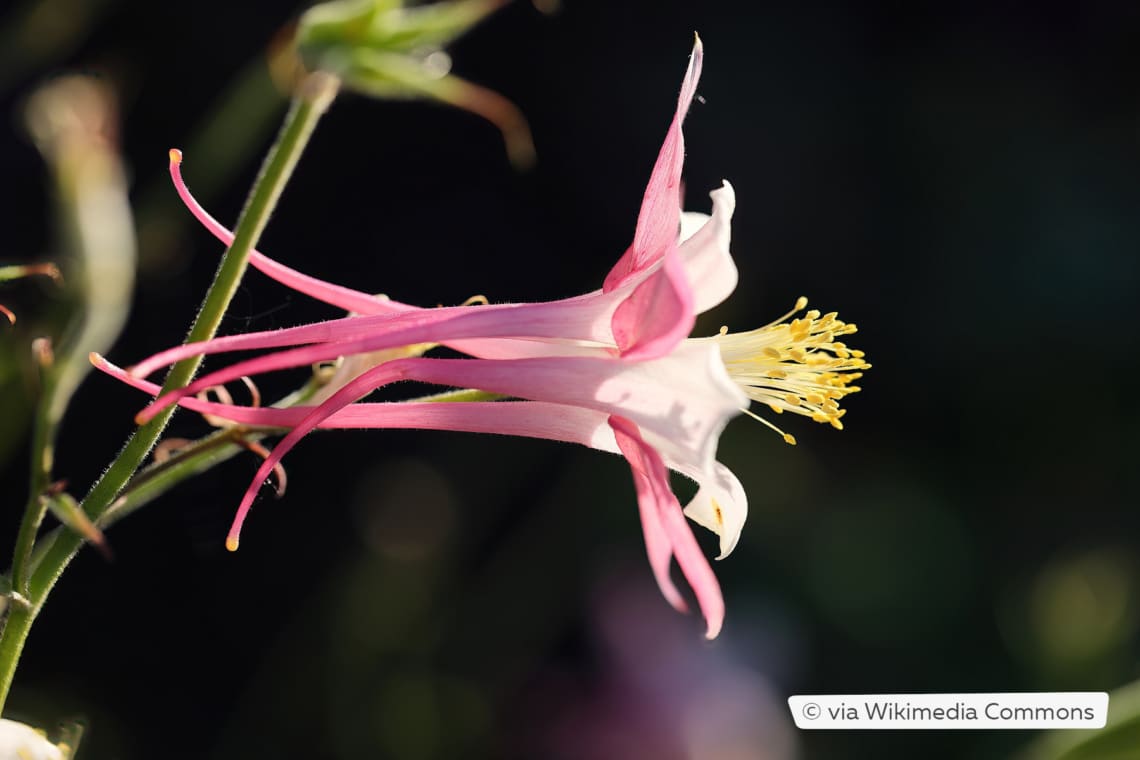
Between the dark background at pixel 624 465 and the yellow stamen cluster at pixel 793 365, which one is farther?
the dark background at pixel 624 465

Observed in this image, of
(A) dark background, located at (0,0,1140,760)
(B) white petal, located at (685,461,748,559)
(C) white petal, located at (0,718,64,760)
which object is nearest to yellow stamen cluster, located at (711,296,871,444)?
(B) white petal, located at (685,461,748,559)

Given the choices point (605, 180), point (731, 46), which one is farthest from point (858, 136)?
point (605, 180)

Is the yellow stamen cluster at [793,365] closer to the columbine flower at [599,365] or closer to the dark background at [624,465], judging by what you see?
the columbine flower at [599,365]

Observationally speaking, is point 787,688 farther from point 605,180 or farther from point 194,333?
point 194,333

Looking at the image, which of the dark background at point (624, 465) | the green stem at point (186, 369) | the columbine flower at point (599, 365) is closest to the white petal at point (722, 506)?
the columbine flower at point (599, 365)

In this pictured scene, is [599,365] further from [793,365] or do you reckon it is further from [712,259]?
[793,365]

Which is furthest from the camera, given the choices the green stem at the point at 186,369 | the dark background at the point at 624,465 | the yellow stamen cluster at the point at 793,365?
the dark background at the point at 624,465

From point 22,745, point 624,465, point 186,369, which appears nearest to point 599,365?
point 186,369
